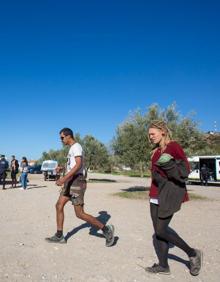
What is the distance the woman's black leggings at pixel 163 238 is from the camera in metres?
4.56

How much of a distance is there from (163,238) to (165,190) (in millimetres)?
632

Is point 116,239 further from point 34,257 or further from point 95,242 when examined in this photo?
point 34,257

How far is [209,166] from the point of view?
31312 millimetres

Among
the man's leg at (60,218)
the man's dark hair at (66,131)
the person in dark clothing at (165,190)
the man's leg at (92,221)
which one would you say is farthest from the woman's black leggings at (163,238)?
the man's dark hair at (66,131)

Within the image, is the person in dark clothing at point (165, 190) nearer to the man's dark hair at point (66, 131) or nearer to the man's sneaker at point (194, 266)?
the man's sneaker at point (194, 266)

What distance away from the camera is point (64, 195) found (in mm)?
6270

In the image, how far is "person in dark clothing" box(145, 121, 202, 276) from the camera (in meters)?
4.45

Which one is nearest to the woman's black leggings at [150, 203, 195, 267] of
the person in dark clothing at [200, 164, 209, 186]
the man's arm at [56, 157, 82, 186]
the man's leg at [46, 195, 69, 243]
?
the man's arm at [56, 157, 82, 186]

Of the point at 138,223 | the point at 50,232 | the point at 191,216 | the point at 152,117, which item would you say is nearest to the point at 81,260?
the point at 50,232

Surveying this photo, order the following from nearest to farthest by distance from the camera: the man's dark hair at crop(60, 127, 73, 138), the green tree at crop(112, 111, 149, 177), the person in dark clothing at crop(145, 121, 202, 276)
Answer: the person in dark clothing at crop(145, 121, 202, 276) < the man's dark hair at crop(60, 127, 73, 138) < the green tree at crop(112, 111, 149, 177)

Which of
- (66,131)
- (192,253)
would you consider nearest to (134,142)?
(66,131)

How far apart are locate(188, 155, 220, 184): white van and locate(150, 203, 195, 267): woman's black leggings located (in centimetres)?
2651

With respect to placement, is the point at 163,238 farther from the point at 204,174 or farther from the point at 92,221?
the point at 204,174

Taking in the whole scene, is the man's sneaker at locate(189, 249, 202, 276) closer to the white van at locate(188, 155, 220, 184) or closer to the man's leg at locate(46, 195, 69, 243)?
the man's leg at locate(46, 195, 69, 243)
